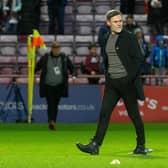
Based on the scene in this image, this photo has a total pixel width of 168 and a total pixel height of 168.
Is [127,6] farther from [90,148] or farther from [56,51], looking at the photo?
[90,148]

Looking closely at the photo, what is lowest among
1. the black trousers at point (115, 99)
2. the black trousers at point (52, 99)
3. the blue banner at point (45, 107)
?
the blue banner at point (45, 107)

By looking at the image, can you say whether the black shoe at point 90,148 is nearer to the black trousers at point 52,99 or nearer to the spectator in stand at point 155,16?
the black trousers at point 52,99

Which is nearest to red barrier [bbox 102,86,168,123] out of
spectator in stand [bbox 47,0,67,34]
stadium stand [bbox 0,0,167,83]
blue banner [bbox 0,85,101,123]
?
blue banner [bbox 0,85,101,123]

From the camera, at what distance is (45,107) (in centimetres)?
2342

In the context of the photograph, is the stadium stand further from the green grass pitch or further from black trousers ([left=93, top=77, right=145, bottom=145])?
black trousers ([left=93, top=77, right=145, bottom=145])

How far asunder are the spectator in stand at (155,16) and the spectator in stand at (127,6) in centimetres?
76

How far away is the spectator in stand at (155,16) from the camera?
89.0 feet

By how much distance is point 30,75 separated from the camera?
23062mm

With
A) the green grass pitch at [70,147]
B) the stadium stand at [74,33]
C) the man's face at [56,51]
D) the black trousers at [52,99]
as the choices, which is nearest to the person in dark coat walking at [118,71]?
the green grass pitch at [70,147]

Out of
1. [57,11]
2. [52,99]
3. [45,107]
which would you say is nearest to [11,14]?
[57,11]

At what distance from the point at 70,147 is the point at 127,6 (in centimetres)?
1332

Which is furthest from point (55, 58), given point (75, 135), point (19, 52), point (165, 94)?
point (19, 52)

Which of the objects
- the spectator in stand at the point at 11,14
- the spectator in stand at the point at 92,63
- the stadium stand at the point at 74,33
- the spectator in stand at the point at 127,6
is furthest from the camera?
the spectator in stand at the point at 127,6

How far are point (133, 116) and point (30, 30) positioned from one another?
14950mm
